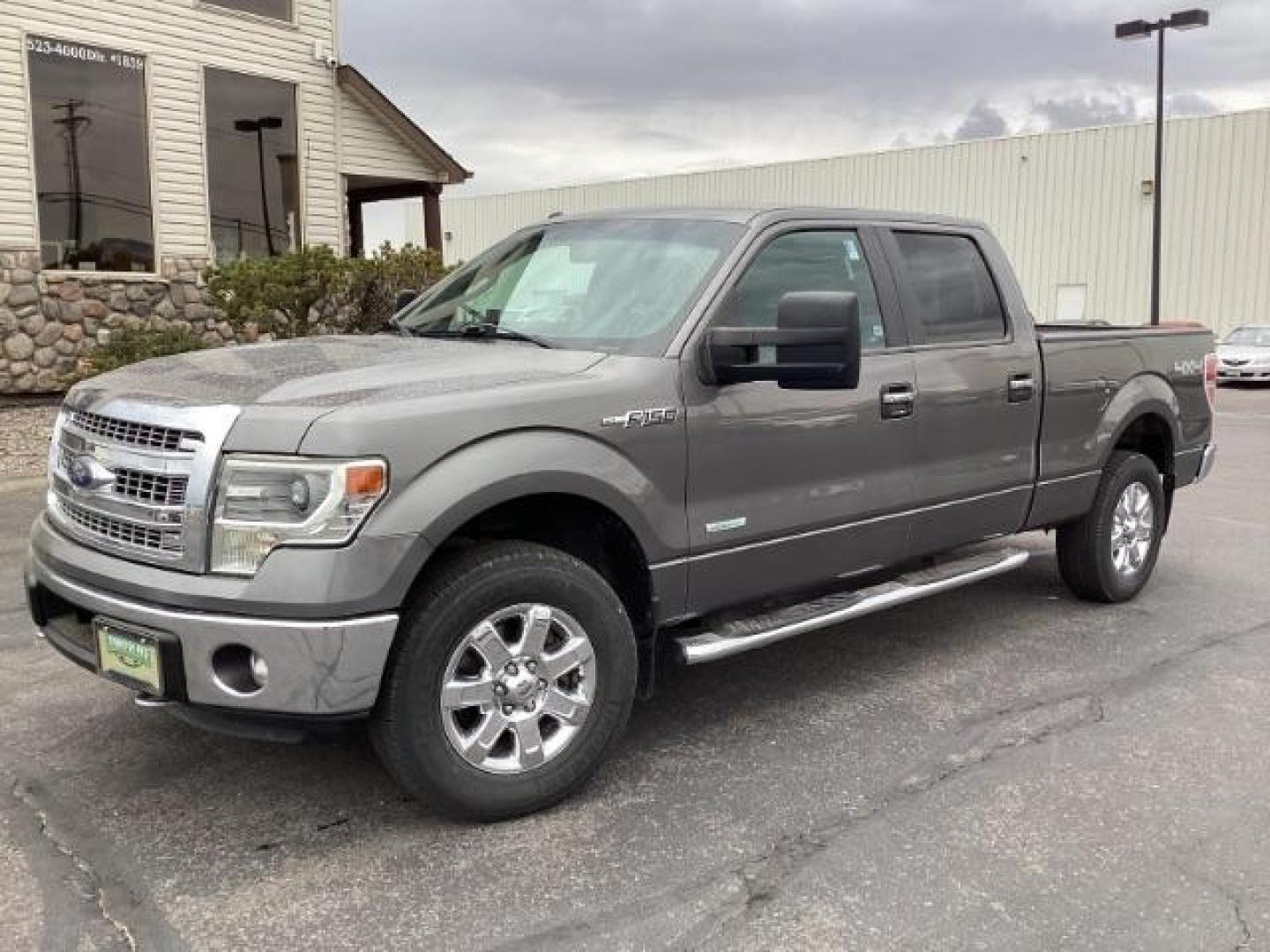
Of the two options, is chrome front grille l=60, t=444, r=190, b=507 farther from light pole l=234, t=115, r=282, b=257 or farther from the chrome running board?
light pole l=234, t=115, r=282, b=257

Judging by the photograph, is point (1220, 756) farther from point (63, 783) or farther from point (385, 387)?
point (63, 783)

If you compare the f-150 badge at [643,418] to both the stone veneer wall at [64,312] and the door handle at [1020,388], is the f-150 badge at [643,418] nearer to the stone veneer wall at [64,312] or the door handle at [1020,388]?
the door handle at [1020,388]

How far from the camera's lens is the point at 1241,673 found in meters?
4.89

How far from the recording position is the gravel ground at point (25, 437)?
9.74 metres

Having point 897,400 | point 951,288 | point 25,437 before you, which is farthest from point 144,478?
point 25,437

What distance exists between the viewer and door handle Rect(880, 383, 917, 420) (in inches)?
174

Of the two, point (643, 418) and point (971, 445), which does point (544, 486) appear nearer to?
point (643, 418)

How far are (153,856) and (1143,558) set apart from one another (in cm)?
488

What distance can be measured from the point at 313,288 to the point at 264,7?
525 cm

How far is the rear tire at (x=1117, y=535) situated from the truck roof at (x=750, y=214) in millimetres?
1761

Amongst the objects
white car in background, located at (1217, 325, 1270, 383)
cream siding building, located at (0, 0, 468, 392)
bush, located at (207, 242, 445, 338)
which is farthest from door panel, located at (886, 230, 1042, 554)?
white car in background, located at (1217, 325, 1270, 383)

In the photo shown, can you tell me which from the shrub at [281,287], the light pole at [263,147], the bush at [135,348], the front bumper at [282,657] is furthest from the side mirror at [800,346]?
the light pole at [263,147]

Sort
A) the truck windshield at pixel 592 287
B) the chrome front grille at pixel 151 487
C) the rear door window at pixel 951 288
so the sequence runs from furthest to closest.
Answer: the rear door window at pixel 951 288 < the truck windshield at pixel 592 287 < the chrome front grille at pixel 151 487

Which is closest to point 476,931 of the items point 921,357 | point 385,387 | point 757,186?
point 385,387
